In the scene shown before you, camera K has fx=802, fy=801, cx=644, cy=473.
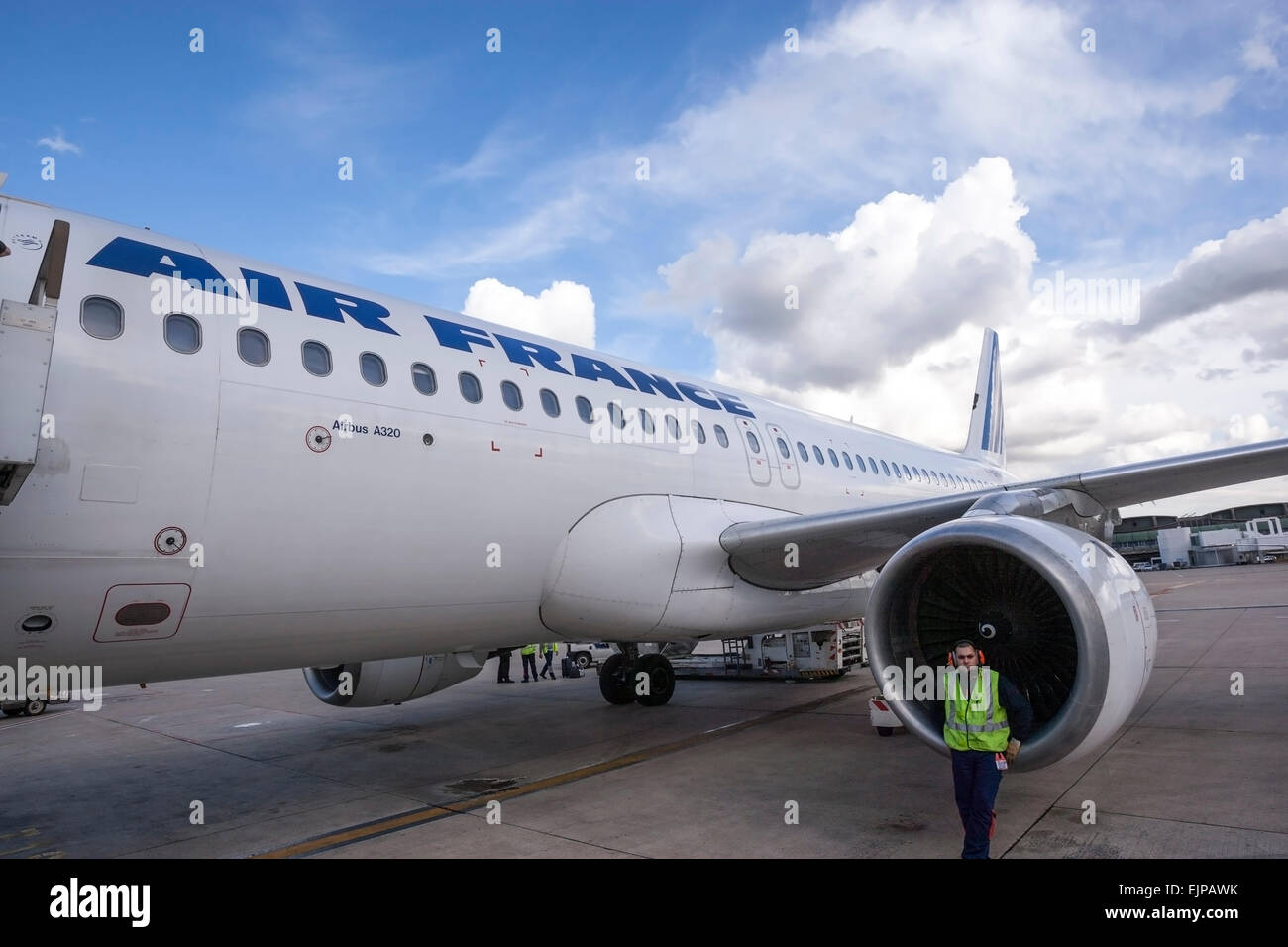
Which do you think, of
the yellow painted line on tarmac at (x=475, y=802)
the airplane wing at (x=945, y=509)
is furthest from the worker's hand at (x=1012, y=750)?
the yellow painted line on tarmac at (x=475, y=802)

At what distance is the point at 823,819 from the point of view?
224 inches

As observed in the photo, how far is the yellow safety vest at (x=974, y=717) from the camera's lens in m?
4.64

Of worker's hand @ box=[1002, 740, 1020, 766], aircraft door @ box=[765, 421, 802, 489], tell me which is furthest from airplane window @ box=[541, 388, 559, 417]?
worker's hand @ box=[1002, 740, 1020, 766]

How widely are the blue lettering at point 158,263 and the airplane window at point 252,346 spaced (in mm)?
304

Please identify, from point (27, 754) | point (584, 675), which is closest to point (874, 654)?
point (27, 754)

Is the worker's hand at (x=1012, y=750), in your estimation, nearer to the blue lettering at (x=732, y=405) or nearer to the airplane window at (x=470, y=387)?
the airplane window at (x=470, y=387)

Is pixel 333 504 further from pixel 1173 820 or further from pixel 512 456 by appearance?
pixel 1173 820

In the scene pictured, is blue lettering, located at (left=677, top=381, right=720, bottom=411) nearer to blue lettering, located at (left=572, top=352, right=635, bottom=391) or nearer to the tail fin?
blue lettering, located at (left=572, top=352, right=635, bottom=391)

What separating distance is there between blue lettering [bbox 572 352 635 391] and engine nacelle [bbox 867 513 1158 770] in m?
3.55

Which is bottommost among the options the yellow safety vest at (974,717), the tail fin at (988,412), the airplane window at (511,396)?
the yellow safety vest at (974,717)

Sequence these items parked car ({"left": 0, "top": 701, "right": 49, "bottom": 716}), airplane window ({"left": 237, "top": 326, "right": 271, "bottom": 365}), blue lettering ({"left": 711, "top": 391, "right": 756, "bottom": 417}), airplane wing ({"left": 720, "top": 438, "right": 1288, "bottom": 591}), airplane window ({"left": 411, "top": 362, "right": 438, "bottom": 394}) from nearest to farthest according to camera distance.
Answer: airplane window ({"left": 237, "top": 326, "right": 271, "bottom": 365}), airplane window ({"left": 411, "top": 362, "right": 438, "bottom": 394}), airplane wing ({"left": 720, "top": 438, "right": 1288, "bottom": 591}), blue lettering ({"left": 711, "top": 391, "right": 756, "bottom": 417}), parked car ({"left": 0, "top": 701, "right": 49, "bottom": 716})

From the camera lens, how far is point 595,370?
8.20 metres

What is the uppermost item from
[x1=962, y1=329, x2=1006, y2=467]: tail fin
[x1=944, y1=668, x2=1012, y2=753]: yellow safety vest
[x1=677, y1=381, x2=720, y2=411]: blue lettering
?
[x1=962, y1=329, x2=1006, y2=467]: tail fin

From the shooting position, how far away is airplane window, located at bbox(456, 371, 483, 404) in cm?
645
